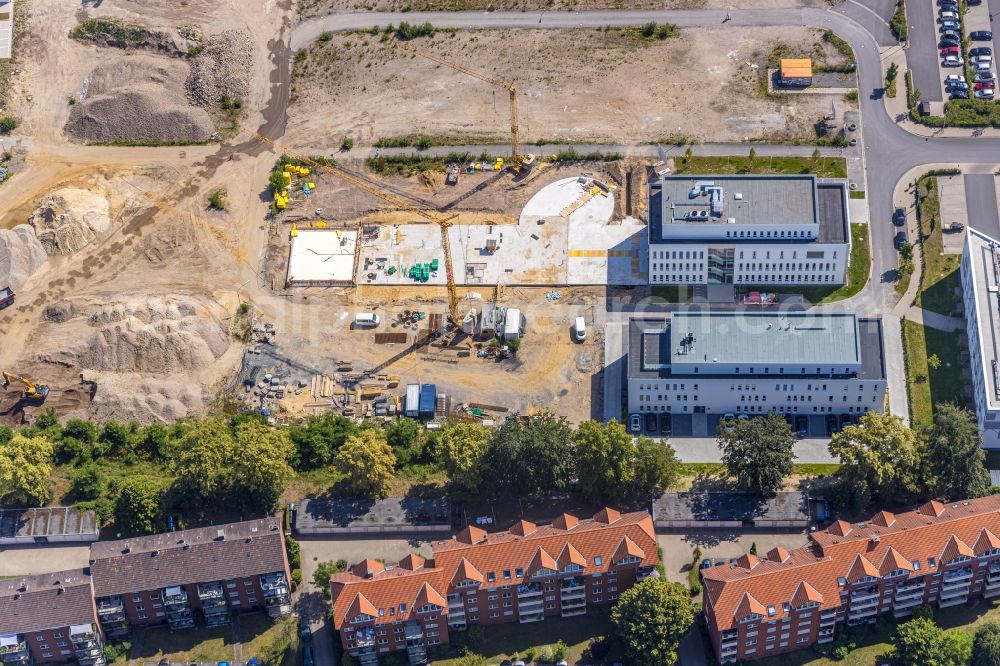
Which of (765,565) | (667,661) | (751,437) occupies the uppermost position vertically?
(751,437)

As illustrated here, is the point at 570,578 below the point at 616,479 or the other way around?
below

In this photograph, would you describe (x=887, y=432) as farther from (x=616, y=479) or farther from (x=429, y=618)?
(x=429, y=618)

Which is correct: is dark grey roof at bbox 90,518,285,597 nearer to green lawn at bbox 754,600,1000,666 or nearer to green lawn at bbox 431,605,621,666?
green lawn at bbox 431,605,621,666

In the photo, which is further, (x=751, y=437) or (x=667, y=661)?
(x=751, y=437)

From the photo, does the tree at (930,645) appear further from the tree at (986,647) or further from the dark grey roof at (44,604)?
the dark grey roof at (44,604)

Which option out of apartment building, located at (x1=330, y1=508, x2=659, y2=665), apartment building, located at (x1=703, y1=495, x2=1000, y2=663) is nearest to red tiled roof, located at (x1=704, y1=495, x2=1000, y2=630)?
apartment building, located at (x1=703, y1=495, x2=1000, y2=663)

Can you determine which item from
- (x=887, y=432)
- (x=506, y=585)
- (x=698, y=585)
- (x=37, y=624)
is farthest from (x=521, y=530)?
(x=37, y=624)
